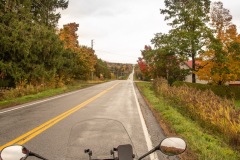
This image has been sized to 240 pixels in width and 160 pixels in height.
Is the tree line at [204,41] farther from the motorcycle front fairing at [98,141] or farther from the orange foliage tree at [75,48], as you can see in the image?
the motorcycle front fairing at [98,141]

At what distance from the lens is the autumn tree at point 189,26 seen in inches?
1204

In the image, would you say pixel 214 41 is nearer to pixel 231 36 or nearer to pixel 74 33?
pixel 231 36

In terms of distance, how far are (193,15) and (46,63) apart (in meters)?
17.6

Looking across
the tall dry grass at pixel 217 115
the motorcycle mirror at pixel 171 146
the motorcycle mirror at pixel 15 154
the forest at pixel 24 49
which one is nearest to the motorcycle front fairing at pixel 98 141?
the motorcycle mirror at pixel 171 146

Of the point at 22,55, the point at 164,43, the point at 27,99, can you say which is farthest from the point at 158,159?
the point at 164,43

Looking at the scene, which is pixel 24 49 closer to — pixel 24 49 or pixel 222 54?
pixel 24 49

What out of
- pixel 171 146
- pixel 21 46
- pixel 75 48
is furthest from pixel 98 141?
pixel 75 48

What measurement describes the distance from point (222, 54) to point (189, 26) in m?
6.98

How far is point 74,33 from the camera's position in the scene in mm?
55188

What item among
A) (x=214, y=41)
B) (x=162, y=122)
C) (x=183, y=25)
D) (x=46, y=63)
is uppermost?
(x=183, y=25)

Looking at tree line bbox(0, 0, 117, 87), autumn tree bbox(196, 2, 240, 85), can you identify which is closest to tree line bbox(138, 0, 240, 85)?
autumn tree bbox(196, 2, 240, 85)

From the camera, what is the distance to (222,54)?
27.2 meters

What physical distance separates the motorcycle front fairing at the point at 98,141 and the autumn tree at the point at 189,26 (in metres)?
27.6

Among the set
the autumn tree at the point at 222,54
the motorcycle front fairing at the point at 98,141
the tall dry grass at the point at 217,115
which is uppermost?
the autumn tree at the point at 222,54
